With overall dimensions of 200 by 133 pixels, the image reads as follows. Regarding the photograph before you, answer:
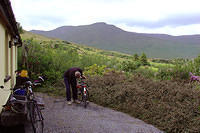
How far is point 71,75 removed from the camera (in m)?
9.71

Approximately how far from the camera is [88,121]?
24.5 ft

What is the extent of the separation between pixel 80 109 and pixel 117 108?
4.71 ft

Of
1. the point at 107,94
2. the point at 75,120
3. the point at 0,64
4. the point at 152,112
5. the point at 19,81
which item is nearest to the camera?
the point at 0,64

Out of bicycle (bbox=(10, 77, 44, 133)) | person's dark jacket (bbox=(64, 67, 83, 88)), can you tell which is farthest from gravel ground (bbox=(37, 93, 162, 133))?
person's dark jacket (bbox=(64, 67, 83, 88))

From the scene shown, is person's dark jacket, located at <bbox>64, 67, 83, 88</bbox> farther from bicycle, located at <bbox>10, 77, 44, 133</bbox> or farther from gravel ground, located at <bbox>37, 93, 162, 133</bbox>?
bicycle, located at <bbox>10, 77, 44, 133</bbox>

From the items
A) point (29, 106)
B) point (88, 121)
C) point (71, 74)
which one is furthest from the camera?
point (71, 74)

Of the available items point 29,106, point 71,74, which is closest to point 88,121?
point 29,106

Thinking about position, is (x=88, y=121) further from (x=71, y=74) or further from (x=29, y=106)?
(x=71, y=74)

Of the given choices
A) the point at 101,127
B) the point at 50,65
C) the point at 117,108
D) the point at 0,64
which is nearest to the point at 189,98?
the point at 117,108

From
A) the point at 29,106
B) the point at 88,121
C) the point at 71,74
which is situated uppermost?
the point at 71,74

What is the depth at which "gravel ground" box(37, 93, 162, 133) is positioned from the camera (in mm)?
6609

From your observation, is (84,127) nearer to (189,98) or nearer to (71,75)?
(71,75)

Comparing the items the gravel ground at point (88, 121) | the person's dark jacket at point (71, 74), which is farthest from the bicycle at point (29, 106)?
the person's dark jacket at point (71, 74)

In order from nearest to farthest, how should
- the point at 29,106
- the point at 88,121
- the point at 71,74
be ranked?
the point at 29,106, the point at 88,121, the point at 71,74
